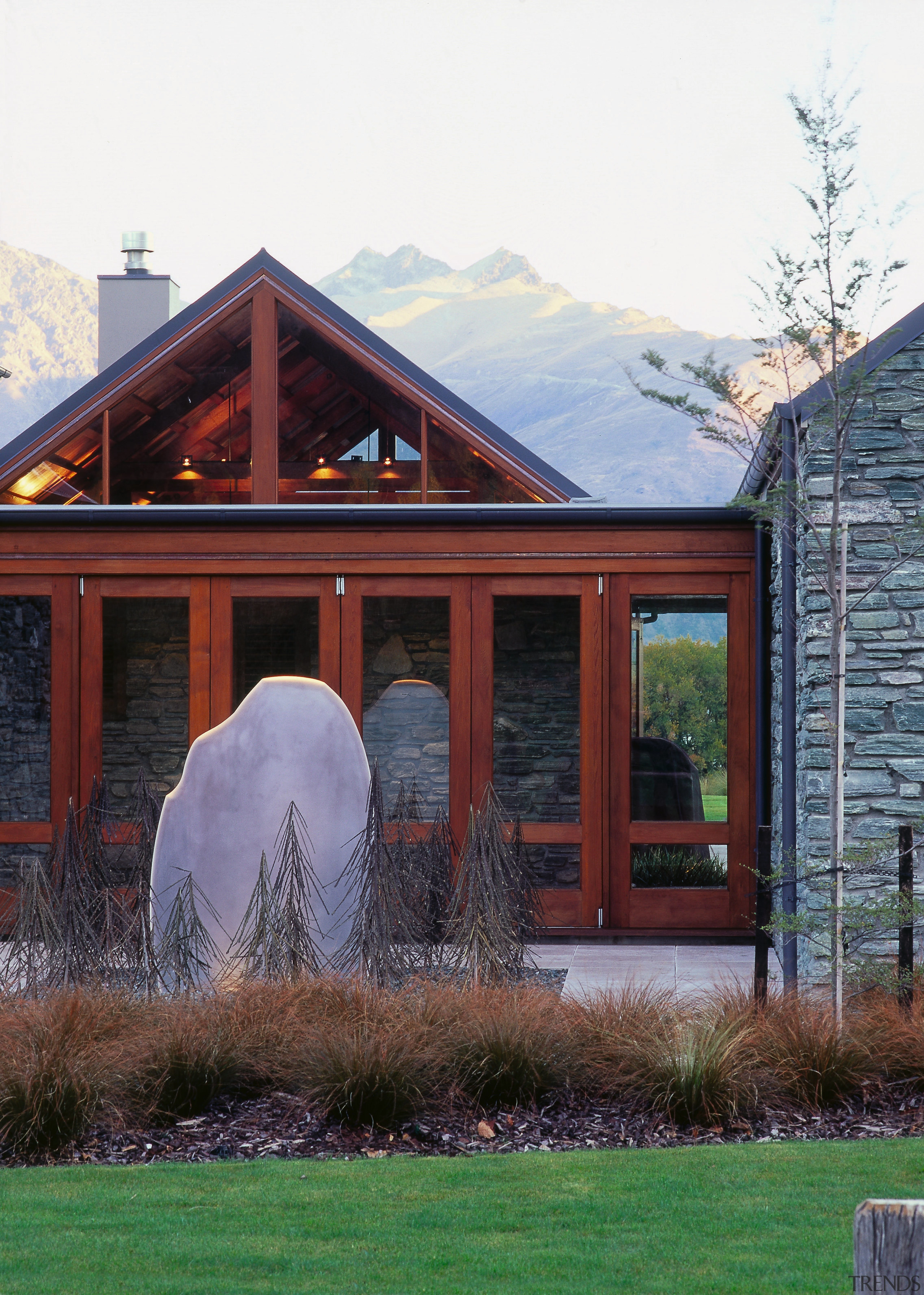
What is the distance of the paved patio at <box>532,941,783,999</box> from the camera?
7.17 m

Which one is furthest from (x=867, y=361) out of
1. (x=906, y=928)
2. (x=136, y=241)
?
(x=136, y=241)

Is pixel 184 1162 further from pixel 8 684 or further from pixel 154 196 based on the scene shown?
pixel 154 196

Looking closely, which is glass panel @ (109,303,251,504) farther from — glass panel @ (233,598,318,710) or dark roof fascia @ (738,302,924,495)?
dark roof fascia @ (738,302,924,495)

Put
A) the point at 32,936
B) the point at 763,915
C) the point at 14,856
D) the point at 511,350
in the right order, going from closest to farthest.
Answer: the point at 763,915
the point at 32,936
the point at 14,856
the point at 511,350

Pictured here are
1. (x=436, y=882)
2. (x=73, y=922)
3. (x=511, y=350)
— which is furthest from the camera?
(x=511, y=350)

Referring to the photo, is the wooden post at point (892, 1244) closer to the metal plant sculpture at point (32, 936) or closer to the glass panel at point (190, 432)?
the metal plant sculpture at point (32, 936)

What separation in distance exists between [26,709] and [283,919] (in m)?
4.05

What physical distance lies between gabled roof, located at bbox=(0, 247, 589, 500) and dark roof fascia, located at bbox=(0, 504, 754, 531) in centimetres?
62

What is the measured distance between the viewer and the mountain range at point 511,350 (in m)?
99.6

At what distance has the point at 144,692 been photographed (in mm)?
9258

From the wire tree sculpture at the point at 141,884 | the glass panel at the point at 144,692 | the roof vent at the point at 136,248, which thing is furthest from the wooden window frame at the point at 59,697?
the roof vent at the point at 136,248

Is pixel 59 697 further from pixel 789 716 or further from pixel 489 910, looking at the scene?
pixel 789 716

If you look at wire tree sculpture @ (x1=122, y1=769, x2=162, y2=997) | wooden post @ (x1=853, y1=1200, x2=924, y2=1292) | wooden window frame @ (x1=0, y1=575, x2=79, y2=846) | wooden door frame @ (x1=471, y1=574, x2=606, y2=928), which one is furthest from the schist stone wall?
wooden post @ (x1=853, y1=1200, x2=924, y2=1292)

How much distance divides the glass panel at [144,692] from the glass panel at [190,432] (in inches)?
37.5
